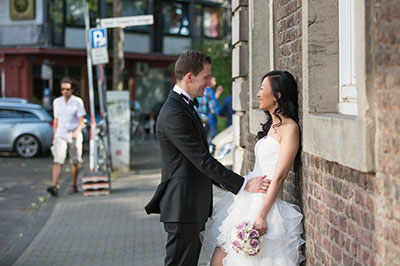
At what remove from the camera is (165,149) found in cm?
417

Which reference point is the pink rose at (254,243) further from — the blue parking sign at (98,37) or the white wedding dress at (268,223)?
the blue parking sign at (98,37)

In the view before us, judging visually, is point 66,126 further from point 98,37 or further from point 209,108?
point 209,108

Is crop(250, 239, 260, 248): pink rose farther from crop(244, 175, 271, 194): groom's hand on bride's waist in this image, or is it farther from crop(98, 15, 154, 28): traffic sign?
crop(98, 15, 154, 28): traffic sign

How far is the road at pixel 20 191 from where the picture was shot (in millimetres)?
8422

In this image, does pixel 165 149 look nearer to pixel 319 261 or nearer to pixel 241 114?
pixel 319 261

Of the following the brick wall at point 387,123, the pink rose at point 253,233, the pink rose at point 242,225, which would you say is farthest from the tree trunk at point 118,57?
the brick wall at point 387,123

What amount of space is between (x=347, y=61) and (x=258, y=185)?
3.44 feet

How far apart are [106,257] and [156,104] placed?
27.0 m

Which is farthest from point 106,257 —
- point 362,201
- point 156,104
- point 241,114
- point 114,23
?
point 156,104

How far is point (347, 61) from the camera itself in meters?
4.08

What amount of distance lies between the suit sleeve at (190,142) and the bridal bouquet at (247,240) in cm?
36

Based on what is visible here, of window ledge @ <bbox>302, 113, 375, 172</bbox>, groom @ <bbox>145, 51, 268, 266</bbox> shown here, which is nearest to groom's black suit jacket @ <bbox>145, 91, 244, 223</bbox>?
groom @ <bbox>145, 51, 268, 266</bbox>

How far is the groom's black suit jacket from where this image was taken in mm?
Answer: 4047

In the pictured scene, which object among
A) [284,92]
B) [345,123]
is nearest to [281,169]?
[284,92]
